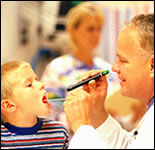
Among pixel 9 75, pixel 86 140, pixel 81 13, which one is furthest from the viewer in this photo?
pixel 81 13

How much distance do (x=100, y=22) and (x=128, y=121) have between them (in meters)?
0.43

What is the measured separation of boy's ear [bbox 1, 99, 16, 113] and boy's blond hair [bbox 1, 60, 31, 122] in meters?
0.01

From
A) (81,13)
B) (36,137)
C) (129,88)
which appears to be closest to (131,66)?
(129,88)

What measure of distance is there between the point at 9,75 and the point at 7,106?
80 mm

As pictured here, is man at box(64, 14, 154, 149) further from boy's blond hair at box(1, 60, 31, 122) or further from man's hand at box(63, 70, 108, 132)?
boy's blond hair at box(1, 60, 31, 122)

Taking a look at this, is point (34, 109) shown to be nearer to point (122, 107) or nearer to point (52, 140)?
point (52, 140)

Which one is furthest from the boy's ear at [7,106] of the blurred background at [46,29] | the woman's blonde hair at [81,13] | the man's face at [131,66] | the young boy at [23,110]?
the woman's blonde hair at [81,13]

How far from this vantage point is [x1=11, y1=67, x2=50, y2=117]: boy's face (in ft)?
2.73

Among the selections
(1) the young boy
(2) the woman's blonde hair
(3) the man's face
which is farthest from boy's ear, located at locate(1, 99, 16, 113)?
(2) the woman's blonde hair

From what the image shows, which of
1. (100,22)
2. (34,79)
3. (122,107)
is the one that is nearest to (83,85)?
(34,79)

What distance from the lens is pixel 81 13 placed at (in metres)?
1.30

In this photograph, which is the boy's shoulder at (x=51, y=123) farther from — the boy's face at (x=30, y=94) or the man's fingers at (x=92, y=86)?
the man's fingers at (x=92, y=86)

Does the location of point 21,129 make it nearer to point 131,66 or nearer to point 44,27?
point 131,66

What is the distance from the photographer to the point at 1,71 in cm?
85
